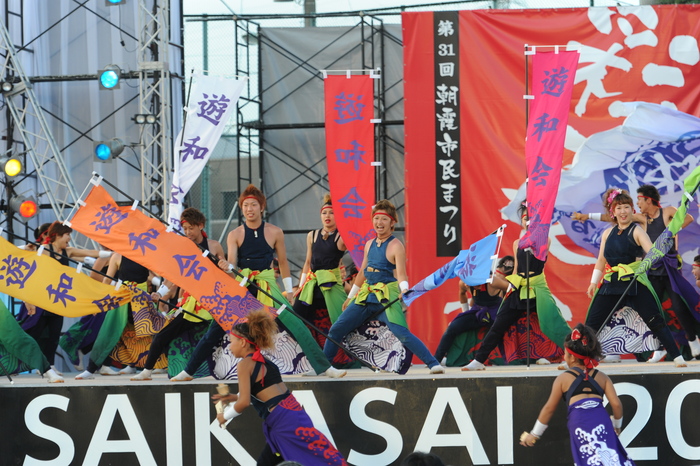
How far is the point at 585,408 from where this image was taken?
5.28 m

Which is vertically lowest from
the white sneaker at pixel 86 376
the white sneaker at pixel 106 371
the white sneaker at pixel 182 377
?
the white sneaker at pixel 106 371

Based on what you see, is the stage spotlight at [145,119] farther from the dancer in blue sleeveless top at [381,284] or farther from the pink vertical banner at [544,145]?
the pink vertical banner at [544,145]

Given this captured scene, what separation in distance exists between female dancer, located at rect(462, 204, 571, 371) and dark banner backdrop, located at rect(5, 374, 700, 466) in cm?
91

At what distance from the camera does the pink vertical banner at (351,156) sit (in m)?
7.95

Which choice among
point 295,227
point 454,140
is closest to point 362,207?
point 454,140

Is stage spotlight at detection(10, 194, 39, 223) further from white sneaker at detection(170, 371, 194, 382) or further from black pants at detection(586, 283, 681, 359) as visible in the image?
black pants at detection(586, 283, 681, 359)

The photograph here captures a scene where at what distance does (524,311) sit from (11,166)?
19.4ft

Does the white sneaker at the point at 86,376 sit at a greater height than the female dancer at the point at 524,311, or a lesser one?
lesser

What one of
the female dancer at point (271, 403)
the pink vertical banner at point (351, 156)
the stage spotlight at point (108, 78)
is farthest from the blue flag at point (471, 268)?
the stage spotlight at point (108, 78)

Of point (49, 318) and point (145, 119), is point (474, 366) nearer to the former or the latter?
point (49, 318)

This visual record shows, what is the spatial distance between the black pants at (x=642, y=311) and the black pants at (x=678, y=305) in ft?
1.23

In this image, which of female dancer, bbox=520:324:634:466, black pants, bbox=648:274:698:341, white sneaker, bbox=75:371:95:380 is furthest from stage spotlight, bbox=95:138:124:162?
female dancer, bbox=520:324:634:466

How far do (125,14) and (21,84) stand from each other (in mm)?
1508

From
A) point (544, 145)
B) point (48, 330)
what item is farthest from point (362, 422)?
point (48, 330)
